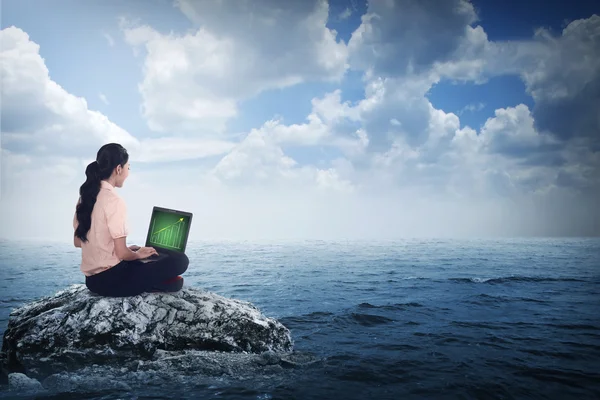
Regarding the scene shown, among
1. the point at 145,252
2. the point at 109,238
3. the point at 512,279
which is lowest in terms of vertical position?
the point at 512,279

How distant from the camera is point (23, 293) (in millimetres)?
12977

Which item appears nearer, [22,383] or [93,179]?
[22,383]

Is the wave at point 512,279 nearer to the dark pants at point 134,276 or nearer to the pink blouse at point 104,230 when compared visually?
the dark pants at point 134,276

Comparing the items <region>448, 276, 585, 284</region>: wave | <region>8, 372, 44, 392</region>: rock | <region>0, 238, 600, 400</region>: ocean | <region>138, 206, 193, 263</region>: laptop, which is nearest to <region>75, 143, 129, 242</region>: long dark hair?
<region>138, 206, 193, 263</region>: laptop

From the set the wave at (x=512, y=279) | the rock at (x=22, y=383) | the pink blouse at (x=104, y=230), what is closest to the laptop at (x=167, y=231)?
the pink blouse at (x=104, y=230)

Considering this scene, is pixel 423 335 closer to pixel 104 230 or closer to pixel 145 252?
pixel 145 252

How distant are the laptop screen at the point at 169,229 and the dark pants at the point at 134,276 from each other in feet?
0.53

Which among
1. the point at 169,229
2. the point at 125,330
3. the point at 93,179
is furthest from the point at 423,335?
the point at 93,179

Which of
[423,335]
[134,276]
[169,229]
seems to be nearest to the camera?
[134,276]

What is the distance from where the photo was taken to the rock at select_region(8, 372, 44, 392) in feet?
Result: 16.1

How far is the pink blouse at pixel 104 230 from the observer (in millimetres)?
5434

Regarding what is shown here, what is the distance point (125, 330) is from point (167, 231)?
1.74m

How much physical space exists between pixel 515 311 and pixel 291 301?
6.92 metres

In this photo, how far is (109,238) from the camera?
18.6 ft
